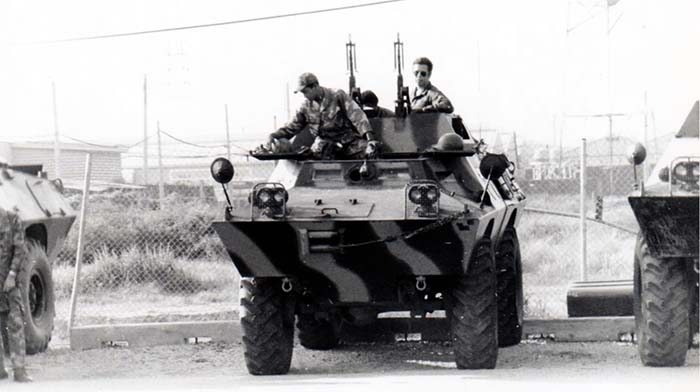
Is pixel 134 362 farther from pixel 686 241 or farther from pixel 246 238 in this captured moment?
pixel 686 241

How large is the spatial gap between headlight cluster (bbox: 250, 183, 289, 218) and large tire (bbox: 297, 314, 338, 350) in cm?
208

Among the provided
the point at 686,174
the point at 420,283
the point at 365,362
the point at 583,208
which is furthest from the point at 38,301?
the point at 686,174

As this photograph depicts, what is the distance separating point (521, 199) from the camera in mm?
11734

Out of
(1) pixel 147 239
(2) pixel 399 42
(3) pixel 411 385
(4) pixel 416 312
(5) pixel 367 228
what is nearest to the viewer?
(3) pixel 411 385

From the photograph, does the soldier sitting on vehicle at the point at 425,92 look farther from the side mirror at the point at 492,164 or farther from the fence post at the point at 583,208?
the side mirror at the point at 492,164

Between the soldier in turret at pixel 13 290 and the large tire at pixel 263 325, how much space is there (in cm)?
159

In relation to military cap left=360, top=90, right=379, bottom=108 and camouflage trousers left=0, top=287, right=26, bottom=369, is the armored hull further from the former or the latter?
camouflage trousers left=0, top=287, right=26, bottom=369

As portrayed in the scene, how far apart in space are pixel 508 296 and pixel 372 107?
1937 millimetres

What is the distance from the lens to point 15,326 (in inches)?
350

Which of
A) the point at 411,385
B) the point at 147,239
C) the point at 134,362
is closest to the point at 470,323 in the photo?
the point at 411,385

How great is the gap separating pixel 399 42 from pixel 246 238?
10.5 feet

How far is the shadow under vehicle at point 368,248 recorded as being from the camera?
8.26 meters

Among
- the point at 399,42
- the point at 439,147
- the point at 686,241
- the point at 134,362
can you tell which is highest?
the point at 399,42

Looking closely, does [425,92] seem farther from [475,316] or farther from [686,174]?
[686,174]
